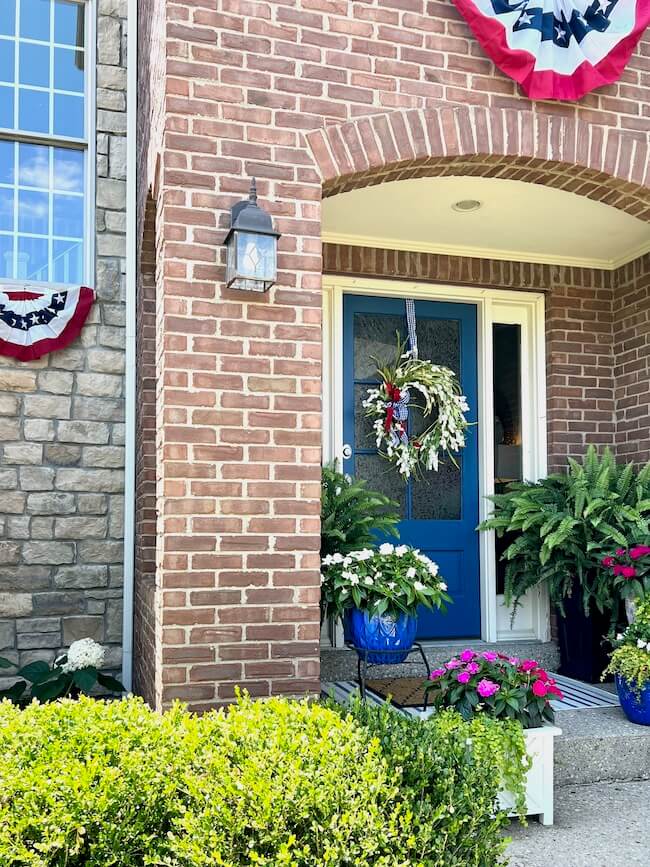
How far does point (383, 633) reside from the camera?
4.12 m

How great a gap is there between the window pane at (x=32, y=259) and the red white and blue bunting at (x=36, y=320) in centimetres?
15

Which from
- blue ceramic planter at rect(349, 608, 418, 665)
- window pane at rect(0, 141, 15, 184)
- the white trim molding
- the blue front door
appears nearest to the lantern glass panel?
blue ceramic planter at rect(349, 608, 418, 665)

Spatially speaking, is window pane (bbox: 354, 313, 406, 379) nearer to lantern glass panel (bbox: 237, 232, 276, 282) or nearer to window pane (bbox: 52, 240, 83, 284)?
window pane (bbox: 52, 240, 83, 284)

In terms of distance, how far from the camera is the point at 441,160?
3.98 m

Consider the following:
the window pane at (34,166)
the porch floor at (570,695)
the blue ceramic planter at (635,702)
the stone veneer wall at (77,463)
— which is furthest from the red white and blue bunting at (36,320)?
the blue ceramic planter at (635,702)

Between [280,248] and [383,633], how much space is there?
1.86 m

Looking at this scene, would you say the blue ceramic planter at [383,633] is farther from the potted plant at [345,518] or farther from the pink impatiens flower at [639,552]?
the pink impatiens flower at [639,552]

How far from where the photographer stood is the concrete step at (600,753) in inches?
159

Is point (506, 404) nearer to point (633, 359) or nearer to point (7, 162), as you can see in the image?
point (633, 359)

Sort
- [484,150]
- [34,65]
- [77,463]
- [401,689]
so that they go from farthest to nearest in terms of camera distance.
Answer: [34,65] < [77,463] < [401,689] < [484,150]

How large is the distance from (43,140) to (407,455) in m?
2.98

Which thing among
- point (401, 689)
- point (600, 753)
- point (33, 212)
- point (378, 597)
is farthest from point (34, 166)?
point (600, 753)

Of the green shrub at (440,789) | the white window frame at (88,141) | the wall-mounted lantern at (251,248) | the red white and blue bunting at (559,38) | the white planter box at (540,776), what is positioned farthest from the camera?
the white window frame at (88,141)

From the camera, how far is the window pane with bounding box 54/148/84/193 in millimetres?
5363
